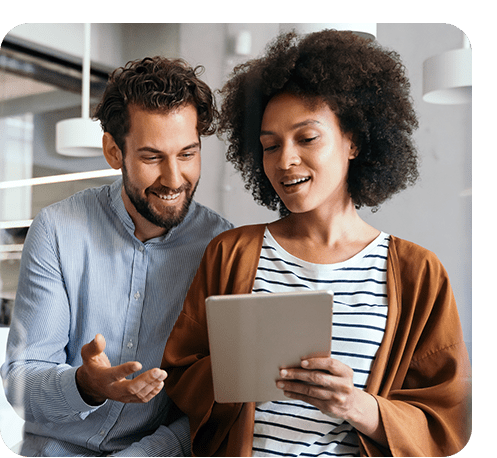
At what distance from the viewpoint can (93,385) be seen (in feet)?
4.60

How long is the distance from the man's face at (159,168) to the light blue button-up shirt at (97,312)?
29 mm

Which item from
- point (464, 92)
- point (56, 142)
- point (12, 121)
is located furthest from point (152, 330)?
point (464, 92)

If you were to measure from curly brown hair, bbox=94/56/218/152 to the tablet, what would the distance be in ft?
1.57

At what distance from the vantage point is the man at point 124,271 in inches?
58.2

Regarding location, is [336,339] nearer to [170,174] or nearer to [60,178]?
[170,174]

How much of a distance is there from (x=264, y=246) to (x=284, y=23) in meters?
0.58

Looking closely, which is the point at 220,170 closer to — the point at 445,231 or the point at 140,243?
the point at 140,243

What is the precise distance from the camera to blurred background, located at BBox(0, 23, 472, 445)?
149 centimetres

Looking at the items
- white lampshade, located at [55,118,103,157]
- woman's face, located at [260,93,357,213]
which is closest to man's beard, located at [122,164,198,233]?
white lampshade, located at [55,118,103,157]

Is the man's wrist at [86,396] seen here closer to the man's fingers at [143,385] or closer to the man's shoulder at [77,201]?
the man's fingers at [143,385]

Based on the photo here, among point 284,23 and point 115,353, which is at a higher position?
point 284,23

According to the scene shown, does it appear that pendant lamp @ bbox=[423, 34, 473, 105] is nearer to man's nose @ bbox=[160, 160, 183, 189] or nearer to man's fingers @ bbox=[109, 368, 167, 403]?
man's nose @ bbox=[160, 160, 183, 189]

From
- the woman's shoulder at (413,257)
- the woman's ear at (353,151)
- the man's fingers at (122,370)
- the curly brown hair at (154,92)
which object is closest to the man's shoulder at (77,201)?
the curly brown hair at (154,92)

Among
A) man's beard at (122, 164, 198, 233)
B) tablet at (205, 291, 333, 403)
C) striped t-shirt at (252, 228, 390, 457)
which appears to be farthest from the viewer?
→ man's beard at (122, 164, 198, 233)
